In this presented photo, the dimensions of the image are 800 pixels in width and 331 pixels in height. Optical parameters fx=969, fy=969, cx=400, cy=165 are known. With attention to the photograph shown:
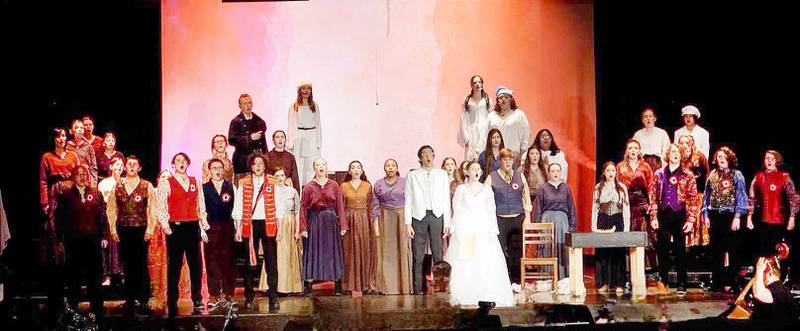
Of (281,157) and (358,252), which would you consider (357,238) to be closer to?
(358,252)

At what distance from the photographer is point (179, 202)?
8.66 m

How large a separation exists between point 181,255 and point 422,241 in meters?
2.29

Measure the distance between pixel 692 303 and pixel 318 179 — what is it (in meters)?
3.61

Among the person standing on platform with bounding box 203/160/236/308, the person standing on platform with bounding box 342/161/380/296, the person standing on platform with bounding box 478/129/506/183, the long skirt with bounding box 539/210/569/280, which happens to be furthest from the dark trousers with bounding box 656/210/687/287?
the person standing on platform with bounding box 203/160/236/308

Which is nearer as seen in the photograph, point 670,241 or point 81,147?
point 670,241

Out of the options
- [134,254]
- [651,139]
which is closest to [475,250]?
[651,139]

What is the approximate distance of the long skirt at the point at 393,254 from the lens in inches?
372

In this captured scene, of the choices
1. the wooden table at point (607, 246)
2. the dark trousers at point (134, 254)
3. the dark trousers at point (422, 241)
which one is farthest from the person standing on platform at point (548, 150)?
the dark trousers at point (134, 254)

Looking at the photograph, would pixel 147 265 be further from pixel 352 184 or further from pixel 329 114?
pixel 329 114

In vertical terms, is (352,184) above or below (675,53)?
below

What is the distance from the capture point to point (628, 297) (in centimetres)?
888

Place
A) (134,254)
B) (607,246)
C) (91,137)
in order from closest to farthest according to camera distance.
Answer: (134,254) < (607,246) < (91,137)

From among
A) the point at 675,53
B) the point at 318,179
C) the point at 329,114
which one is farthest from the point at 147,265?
the point at 675,53

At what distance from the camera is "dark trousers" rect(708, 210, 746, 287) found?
30.1 ft
